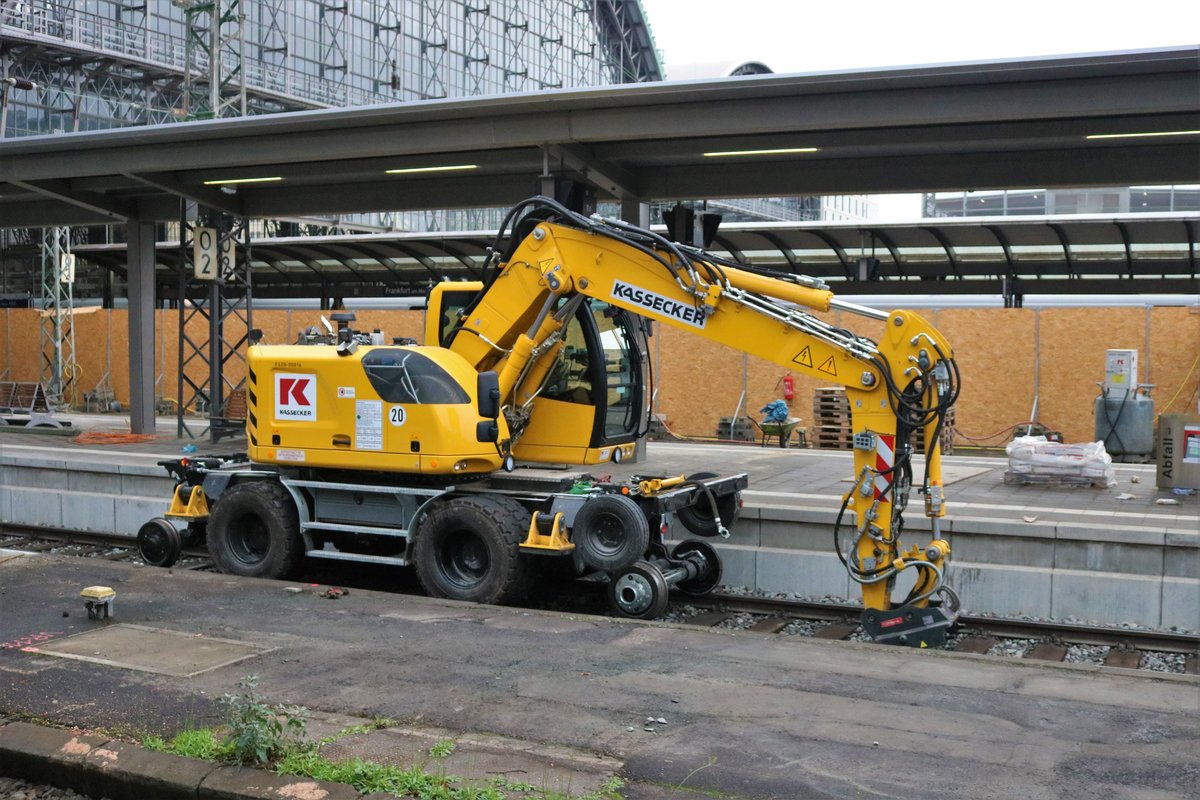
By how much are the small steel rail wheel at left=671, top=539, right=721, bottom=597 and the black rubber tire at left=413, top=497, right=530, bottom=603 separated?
165 centimetres

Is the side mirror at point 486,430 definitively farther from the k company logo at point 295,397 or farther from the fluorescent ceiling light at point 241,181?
the fluorescent ceiling light at point 241,181

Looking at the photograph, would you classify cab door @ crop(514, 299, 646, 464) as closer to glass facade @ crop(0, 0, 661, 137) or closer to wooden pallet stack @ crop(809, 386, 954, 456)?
wooden pallet stack @ crop(809, 386, 954, 456)

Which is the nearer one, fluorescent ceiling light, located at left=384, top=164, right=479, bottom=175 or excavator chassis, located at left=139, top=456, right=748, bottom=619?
excavator chassis, located at left=139, top=456, right=748, bottom=619

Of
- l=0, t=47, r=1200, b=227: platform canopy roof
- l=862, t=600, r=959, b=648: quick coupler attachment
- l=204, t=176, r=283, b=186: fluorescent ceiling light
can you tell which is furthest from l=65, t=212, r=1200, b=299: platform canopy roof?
l=862, t=600, r=959, b=648: quick coupler attachment

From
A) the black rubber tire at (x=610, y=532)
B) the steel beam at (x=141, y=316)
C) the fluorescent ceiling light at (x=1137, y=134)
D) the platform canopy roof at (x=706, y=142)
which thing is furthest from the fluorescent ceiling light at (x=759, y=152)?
the steel beam at (x=141, y=316)

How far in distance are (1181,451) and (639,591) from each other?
7.31m

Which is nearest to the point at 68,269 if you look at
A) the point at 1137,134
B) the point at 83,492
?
the point at 83,492

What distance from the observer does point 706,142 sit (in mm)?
16016

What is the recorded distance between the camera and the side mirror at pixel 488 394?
10.8 meters

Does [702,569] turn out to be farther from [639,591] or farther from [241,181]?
[241,181]

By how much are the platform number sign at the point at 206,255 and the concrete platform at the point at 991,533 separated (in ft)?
17.8

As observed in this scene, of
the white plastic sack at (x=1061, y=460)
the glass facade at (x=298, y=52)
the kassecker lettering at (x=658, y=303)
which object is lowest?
the white plastic sack at (x=1061, y=460)

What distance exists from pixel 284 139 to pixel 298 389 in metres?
7.18

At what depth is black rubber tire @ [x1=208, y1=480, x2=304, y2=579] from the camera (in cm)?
1184
